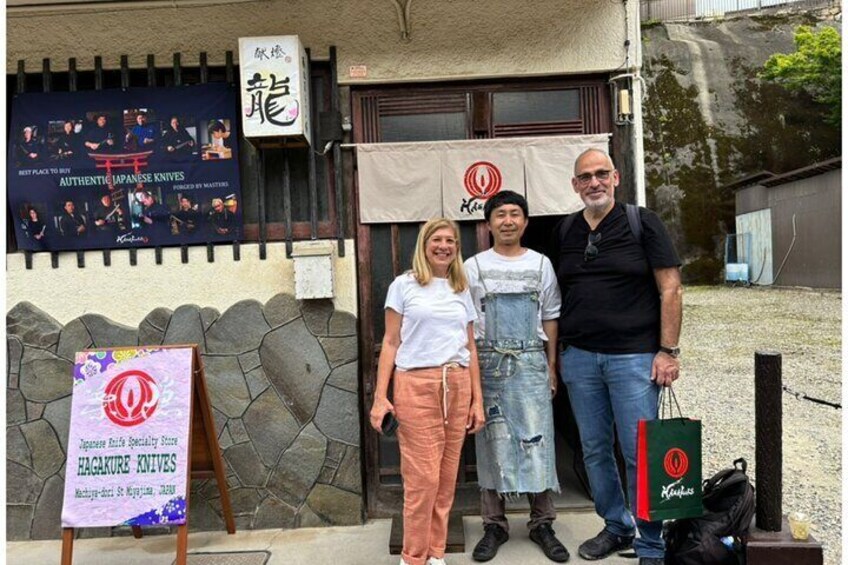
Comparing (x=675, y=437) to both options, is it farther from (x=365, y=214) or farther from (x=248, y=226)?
(x=248, y=226)

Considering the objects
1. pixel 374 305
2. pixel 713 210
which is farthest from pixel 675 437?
pixel 713 210

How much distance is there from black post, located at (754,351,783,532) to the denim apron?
109cm

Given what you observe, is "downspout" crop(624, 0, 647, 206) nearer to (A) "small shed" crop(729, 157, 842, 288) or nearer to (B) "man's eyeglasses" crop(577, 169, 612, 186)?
(B) "man's eyeglasses" crop(577, 169, 612, 186)

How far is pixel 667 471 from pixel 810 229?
20.2 m

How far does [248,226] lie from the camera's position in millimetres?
4348

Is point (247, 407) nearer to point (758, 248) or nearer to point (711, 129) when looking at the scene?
point (758, 248)

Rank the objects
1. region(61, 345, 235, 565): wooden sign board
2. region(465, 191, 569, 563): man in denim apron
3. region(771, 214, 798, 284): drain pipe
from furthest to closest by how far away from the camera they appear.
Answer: region(771, 214, 798, 284): drain pipe
region(465, 191, 569, 563): man in denim apron
region(61, 345, 235, 565): wooden sign board

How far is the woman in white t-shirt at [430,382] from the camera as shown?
10.5 feet

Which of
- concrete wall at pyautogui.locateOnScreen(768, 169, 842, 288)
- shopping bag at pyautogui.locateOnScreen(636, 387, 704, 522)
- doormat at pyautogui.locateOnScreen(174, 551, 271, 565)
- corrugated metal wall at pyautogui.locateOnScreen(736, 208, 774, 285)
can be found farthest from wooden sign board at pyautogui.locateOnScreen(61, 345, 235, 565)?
corrugated metal wall at pyautogui.locateOnScreen(736, 208, 774, 285)

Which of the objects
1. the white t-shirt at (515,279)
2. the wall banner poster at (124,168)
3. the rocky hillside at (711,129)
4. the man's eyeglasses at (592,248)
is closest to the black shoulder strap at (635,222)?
the man's eyeglasses at (592,248)

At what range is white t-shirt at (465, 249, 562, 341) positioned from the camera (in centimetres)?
357

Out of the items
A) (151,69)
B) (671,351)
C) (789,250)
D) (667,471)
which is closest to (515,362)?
(671,351)

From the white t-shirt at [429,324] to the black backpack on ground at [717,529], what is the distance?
57.3 inches

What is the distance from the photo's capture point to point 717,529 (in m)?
3.14
